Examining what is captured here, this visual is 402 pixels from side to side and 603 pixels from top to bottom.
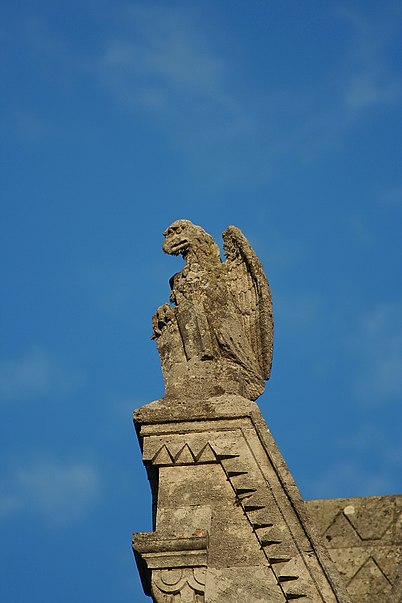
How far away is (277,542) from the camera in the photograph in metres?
13.0

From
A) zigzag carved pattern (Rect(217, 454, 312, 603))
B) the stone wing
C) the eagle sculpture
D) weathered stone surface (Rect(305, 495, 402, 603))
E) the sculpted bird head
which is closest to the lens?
zigzag carved pattern (Rect(217, 454, 312, 603))

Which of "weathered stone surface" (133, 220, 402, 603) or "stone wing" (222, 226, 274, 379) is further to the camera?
"stone wing" (222, 226, 274, 379)

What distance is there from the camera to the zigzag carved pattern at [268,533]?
1271 centimetres

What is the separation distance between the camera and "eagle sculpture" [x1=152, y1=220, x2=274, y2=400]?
1460 centimetres

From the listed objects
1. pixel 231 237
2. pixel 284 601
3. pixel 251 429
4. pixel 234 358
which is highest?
pixel 231 237

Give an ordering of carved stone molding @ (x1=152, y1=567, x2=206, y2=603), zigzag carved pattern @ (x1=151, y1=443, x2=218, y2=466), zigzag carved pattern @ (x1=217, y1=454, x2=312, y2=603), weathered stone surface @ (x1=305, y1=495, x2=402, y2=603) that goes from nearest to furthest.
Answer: zigzag carved pattern @ (x1=217, y1=454, x2=312, y2=603) < carved stone molding @ (x1=152, y1=567, x2=206, y2=603) < weathered stone surface @ (x1=305, y1=495, x2=402, y2=603) < zigzag carved pattern @ (x1=151, y1=443, x2=218, y2=466)

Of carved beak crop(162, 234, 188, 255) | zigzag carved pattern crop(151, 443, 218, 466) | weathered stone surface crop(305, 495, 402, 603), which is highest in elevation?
carved beak crop(162, 234, 188, 255)

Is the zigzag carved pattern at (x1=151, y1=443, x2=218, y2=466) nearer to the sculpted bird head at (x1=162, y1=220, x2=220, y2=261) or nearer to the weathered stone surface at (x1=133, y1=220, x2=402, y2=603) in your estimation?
the weathered stone surface at (x1=133, y1=220, x2=402, y2=603)

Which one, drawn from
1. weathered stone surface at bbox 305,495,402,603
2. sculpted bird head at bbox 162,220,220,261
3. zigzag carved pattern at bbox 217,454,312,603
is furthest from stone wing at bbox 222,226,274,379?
weathered stone surface at bbox 305,495,402,603

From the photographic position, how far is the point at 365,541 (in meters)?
13.4

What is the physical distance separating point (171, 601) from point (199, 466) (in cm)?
→ 136

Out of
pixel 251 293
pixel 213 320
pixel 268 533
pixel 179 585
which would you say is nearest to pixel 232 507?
pixel 268 533

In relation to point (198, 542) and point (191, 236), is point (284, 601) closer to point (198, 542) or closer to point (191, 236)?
point (198, 542)

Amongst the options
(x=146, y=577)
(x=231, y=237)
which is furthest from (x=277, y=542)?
(x=231, y=237)
